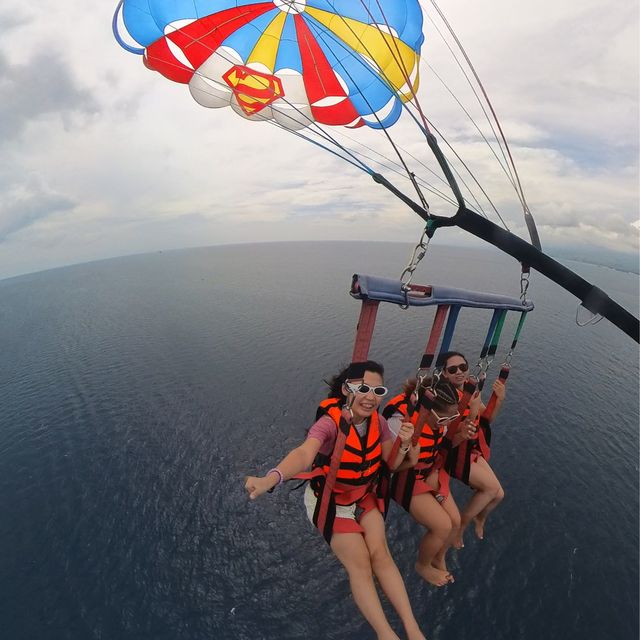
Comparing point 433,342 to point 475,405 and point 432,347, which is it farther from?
point 475,405

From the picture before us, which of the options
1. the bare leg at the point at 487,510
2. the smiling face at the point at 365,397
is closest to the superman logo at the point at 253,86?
the smiling face at the point at 365,397

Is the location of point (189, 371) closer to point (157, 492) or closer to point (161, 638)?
point (157, 492)

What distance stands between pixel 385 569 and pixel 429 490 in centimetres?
145

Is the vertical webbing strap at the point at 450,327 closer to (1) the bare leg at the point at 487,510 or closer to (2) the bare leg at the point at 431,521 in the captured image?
(2) the bare leg at the point at 431,521

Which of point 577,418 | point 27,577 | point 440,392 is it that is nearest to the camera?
point 440,392

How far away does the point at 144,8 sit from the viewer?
6.55m

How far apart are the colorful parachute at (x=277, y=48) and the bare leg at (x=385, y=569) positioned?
7204 mm

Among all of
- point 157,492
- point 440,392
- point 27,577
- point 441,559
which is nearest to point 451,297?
point 440,392

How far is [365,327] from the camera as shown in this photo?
159 inches

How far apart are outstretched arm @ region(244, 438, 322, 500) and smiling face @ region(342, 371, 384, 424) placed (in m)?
0.63

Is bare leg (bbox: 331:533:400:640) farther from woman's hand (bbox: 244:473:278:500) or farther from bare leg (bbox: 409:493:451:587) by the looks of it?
woman's hand (bbox: 244:473:278:500)

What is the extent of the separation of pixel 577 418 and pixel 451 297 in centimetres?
2452

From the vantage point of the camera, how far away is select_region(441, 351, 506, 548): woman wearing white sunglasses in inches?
210

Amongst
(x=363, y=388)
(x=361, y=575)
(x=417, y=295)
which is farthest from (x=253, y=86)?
(x=361, y=575)
